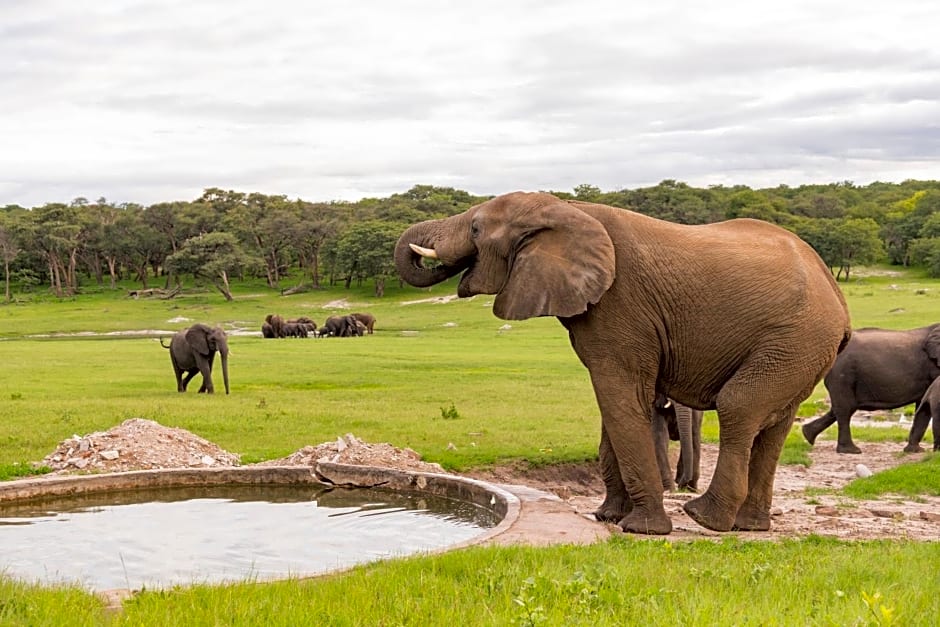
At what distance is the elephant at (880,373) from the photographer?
763 inches

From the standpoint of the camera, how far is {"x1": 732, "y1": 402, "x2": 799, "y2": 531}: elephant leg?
37.9 feet

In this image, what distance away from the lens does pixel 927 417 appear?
1838 cm

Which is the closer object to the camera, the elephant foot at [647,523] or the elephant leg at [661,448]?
the elephant foot at [647,523]

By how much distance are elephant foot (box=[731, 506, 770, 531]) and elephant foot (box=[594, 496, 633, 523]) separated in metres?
1.21

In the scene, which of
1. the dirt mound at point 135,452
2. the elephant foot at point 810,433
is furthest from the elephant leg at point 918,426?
the dirt mound at point 135,452

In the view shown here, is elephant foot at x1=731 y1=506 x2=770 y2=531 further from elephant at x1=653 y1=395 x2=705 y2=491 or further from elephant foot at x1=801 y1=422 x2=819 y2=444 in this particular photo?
elephant foot at x1=801 y1=422 x2=819 y2=444

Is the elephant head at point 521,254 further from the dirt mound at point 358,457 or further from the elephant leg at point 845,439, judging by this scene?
the elephant leg at point 845,439

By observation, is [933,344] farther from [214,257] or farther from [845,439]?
[214,257]

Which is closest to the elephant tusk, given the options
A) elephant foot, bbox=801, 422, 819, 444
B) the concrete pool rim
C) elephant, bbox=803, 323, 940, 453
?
the concrete pool rim

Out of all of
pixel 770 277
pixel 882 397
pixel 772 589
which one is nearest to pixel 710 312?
pixel 770 277

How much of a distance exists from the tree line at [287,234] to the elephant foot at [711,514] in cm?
7485

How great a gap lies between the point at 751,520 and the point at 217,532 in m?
5.82

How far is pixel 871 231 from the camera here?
88.4m

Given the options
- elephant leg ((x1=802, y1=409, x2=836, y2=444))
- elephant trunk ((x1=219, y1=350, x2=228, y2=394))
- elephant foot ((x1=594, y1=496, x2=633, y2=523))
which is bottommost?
elephant leg ((x1=802, y1=409, x2=836, y2=444))
